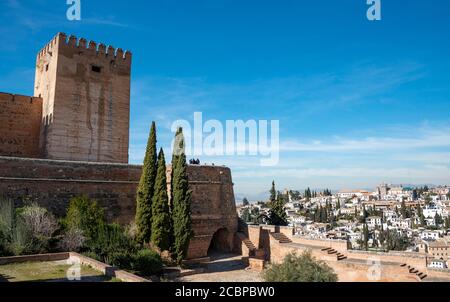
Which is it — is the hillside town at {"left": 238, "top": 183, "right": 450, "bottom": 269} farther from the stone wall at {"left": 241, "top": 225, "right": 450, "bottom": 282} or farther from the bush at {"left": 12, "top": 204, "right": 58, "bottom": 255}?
the bush at {"left": 12, "top": 204, "right": 58, "bottom": 255}

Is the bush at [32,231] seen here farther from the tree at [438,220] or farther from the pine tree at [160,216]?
the tree at [438,220]

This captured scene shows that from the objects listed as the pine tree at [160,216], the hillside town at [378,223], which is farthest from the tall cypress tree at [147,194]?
the hillside town at [378,223]

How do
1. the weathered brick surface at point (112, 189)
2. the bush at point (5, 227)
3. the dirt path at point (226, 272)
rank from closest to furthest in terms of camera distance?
1. the bush at point (5, 227)
2. the weathered brick surface at point (112, 189)
3. the dirt path at point (226, 272)

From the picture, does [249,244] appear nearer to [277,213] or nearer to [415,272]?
[277,213]

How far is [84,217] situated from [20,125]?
296 inches

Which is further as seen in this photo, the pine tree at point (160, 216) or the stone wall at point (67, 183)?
the pine tree at point (160, 216)

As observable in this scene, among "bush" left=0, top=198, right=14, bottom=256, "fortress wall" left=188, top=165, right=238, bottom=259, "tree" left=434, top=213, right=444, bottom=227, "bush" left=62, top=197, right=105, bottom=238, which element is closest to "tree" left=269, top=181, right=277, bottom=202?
"fortress wall" left=188, top=165, right=238, bottom=259

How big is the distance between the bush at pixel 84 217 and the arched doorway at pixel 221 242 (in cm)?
734

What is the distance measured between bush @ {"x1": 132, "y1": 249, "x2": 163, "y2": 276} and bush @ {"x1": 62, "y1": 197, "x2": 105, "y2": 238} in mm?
1803

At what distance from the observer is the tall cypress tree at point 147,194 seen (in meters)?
14.6
